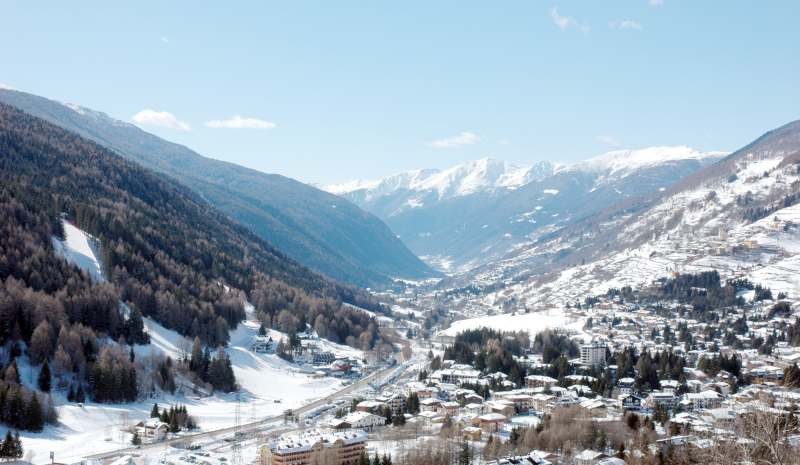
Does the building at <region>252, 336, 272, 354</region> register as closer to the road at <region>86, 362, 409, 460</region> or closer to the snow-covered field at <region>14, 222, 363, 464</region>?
the snow-covered field at <region>14, 222, 363, 464</region>

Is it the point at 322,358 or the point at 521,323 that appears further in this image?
the point at 521,323

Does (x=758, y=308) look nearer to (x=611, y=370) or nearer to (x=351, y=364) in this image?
(x=611, y=370)

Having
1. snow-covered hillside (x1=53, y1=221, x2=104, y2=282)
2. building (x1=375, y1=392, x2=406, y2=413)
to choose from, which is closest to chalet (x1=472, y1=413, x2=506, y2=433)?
building (x1=375, y1=392, x2=406, y2=413)

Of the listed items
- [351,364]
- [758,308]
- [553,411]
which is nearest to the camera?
[553,411]

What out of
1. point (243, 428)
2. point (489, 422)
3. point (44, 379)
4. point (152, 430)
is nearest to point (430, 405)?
point (489, 422)

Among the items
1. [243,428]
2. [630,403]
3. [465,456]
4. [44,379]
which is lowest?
[243,428]

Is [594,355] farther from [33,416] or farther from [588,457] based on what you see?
[33,416]

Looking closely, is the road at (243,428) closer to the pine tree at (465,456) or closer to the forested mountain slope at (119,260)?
the forested mountain slope at (119,260)

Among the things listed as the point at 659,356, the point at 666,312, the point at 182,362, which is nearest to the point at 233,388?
the point at 182,362
